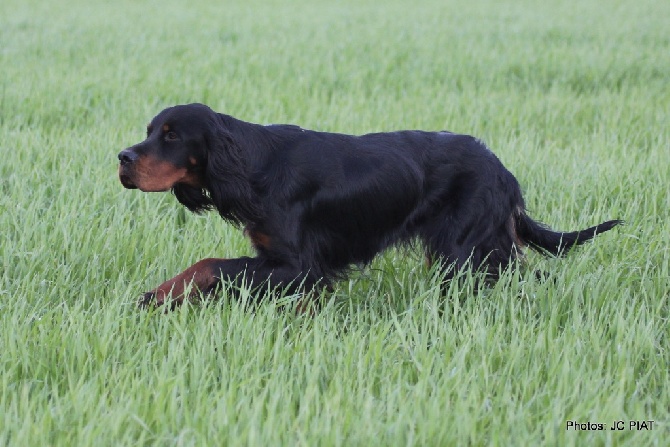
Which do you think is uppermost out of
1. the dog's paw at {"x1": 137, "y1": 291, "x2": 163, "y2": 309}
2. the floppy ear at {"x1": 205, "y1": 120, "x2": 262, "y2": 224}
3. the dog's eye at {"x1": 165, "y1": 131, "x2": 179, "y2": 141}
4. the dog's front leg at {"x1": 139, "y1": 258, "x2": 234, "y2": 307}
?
the dog's eye at {"x1": 165, "y1": 131, "x2": 179, "y2": 141}

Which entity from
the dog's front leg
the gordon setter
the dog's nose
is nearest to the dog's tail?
the gordon setter

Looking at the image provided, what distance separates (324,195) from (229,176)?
0.36 meters

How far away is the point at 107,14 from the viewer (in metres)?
11.9

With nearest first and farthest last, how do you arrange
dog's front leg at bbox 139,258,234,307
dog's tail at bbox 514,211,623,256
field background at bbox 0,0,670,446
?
1. field background at bbox 0,0,670,446
2. dog's front leg at bbox 139,258,234,307
3. dog's tail at bbox 514,211,623,256

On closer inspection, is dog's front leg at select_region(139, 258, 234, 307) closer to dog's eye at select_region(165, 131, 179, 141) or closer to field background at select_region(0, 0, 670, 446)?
field background at select_region(0, 0, 670, 446)

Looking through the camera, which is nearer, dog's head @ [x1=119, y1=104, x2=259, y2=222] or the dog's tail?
dog's head @ [x1=119, y1=104, x2=259, y2=222]

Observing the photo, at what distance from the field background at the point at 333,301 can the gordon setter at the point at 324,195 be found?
0.41 ft

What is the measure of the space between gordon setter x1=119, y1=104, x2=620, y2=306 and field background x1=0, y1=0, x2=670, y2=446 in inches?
4.9

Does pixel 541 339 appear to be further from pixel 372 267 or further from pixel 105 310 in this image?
pixel 105 310

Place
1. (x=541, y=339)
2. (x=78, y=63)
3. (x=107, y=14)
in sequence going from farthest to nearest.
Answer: (x=107, y=14), (x=78, y=63), (x=541, y=339)

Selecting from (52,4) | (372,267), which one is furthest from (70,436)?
(52,4)

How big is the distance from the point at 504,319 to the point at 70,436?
1.33 meters

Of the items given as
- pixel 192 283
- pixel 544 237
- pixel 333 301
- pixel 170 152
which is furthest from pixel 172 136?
pixel 544 237

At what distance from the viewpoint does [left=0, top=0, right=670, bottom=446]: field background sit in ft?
6.36
